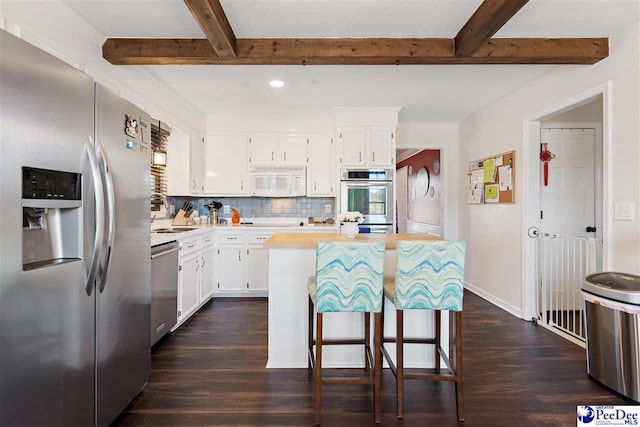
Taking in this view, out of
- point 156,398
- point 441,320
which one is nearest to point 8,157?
point 156,398

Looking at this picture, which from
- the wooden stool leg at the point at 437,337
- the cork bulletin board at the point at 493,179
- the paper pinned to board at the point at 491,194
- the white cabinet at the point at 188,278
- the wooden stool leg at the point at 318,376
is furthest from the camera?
the paper pinned to board at the point at 491,194

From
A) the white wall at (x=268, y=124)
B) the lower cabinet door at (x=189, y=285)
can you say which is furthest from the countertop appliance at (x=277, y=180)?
the lower cabinet door at (x=189, y=285)

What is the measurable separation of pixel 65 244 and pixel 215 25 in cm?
154

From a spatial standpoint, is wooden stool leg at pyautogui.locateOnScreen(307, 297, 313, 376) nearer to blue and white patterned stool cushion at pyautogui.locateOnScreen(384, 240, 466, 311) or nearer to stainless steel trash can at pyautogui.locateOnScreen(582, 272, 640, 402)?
blue and white patterned stool cushion at pyautogui.locateOnScreen(384, 240, 466, 311)

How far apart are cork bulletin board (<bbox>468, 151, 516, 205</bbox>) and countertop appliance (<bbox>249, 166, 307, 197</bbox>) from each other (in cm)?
234

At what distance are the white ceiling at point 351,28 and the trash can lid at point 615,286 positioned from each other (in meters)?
1.80

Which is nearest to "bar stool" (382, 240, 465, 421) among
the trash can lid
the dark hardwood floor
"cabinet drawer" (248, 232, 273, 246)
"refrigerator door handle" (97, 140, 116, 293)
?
the dark hardwood floor

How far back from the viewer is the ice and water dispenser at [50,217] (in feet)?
3.90

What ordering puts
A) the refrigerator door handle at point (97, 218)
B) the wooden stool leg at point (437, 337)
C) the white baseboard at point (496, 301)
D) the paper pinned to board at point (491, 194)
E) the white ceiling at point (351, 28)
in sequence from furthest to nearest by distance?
the paper pinned to board at point (491, 194), the white baseboard at point (496, 301), the wooden stool leg at point (437, 337), the white ceiling at point (351, 28), the refrigerator door handle at point (97, 218)

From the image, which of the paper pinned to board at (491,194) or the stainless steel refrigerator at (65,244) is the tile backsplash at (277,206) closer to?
the paper pinned to board at (491,194)

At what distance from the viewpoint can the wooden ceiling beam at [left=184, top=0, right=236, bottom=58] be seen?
1.80 m

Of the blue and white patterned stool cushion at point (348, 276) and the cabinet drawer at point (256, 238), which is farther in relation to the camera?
the cabinet drawer at point (256, 238)

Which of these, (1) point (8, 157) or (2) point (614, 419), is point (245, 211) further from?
(2) point (614, 419)

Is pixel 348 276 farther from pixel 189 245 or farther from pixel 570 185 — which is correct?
pixel 570 185
